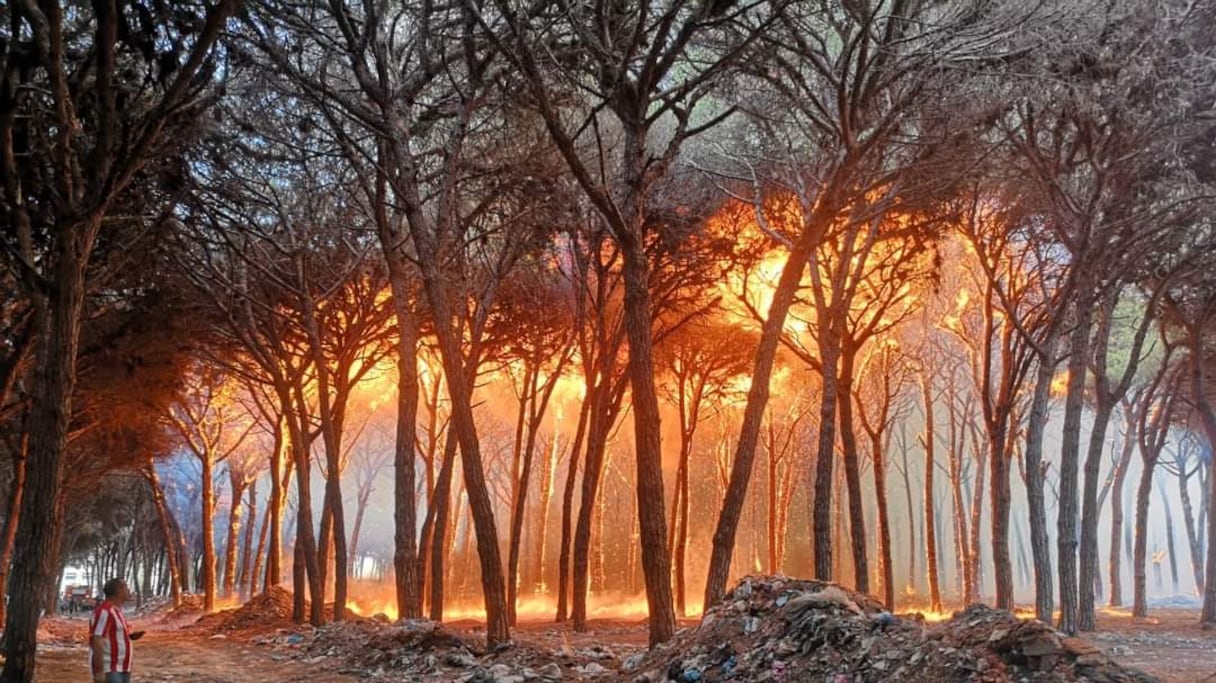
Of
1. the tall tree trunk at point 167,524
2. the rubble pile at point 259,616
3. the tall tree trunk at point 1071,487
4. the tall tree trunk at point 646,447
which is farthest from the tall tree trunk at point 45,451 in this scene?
the tall tree trunk at point 167,524

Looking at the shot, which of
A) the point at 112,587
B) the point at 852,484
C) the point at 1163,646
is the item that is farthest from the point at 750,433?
the point at 1163,646

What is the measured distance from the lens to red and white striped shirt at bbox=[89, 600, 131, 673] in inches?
246

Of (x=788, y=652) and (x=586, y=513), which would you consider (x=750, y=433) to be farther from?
(x=586, y=513)

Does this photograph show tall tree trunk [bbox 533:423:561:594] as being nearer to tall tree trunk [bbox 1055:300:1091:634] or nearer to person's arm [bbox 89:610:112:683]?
tall tree trunk [bbox 1055:300:1091:634]

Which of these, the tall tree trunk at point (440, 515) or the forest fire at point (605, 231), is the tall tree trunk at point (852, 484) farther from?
the tall tree trunk at point (440, 515)

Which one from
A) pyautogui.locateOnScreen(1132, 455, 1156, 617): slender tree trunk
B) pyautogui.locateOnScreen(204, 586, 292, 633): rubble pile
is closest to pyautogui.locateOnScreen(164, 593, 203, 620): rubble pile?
pyautogui.locateOnScreen(204, 586, 292, 633): rubble pile

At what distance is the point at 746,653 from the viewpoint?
6.73 metres

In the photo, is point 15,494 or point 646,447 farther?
point 15,494

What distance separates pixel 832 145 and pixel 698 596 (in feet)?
69.5

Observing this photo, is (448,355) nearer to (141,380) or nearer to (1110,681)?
(1110,681)

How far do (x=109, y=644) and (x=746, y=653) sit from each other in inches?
189

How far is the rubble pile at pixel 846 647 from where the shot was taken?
503 centimetres

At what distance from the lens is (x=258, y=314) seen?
16.7 metres

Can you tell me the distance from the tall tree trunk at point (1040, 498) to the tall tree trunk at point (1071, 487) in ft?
0.74
